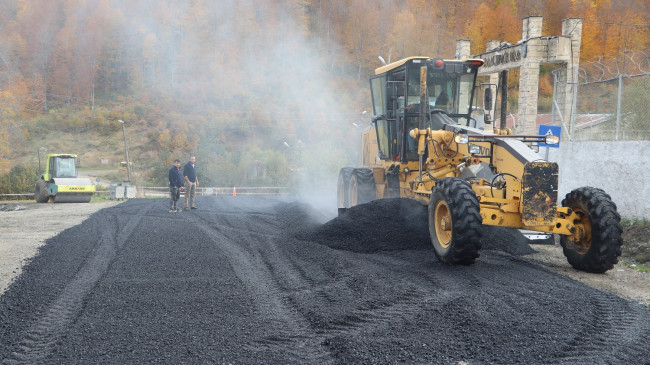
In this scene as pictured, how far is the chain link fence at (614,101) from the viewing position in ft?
37.0

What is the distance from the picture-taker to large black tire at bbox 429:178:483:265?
6.98m

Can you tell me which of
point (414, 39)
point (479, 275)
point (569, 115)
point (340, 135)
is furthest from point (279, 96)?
point (479, 275)

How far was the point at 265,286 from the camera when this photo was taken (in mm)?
6719

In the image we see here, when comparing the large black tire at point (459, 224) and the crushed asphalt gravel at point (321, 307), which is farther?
the large black tire at point (459, 224)

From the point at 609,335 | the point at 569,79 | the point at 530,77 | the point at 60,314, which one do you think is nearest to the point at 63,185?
the point at 530,77

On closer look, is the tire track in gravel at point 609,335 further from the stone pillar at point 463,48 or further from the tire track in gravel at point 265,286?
the stone pillar at point 463,48

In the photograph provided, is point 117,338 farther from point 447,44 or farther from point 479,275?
point 447,44

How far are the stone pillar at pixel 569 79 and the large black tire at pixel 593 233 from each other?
6.10 m

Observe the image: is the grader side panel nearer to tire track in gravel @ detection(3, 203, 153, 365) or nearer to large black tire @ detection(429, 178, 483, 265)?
large black tire @ detection(429, 178, 483, 265)

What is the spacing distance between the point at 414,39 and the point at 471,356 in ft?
151

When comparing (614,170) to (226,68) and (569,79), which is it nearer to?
(569,79)

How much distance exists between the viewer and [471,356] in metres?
4.27

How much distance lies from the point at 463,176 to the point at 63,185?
2216 centimetres

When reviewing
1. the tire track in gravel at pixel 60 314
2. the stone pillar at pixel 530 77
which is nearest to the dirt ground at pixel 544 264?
the tire track in gravel at pixel 60 314
